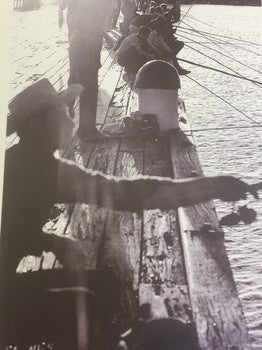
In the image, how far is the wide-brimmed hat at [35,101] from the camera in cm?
86

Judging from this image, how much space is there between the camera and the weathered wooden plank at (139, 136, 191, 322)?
89 cm

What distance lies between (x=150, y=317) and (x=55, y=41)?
158cm

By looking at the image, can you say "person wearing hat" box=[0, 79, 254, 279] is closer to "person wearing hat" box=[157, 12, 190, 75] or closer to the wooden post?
the wooden post

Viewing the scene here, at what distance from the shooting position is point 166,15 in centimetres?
245

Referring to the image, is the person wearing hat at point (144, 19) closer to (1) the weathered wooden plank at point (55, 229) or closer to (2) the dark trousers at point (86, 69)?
(2) the dark trousers at point (86, 69)

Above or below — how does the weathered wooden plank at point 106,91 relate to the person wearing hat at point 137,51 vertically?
below

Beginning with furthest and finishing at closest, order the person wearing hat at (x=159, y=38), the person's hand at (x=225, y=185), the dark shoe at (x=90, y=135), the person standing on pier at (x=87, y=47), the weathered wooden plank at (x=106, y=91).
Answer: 1. the person wearing hat at (x=159, y=38)
2. the weathered wooden plank at (x=106, y=91)
3. the dark shoe at (x=90, y=135)
4. the person standing on pier at (x=87, y=47)
5. the person's hand at (x=225, y=185)

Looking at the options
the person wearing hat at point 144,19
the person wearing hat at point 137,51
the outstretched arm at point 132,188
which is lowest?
the outstretched arm at point 132,188

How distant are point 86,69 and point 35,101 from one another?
84 cm

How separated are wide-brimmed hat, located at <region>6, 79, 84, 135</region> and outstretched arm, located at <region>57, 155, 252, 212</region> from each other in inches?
4.5

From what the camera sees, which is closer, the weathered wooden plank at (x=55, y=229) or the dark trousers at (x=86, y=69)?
the weathered wooden plank at (x=55, y=229)

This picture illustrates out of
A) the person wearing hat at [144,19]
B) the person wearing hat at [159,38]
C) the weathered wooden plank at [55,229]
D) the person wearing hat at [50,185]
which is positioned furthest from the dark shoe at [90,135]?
the person wearing hat at [144,19]

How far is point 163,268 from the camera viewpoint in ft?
3.25

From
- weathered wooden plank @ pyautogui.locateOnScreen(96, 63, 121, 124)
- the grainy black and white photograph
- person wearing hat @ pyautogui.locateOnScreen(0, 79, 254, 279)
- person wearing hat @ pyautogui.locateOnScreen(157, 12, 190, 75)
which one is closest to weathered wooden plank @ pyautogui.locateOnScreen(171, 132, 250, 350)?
the grainy black and white photograph
